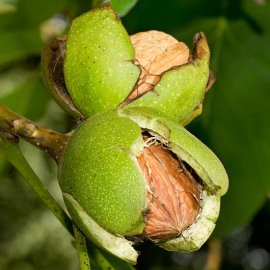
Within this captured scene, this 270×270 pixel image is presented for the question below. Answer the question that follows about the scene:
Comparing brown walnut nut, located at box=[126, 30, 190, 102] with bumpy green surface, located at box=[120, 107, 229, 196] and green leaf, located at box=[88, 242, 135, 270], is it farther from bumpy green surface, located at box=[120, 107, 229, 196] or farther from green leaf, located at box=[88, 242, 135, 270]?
green leaf, located at box=[88, 242, 135, 270]

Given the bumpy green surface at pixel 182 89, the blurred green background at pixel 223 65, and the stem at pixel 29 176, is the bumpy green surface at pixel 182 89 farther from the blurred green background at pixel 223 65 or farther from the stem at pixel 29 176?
the blurred green background at pixel 223 65

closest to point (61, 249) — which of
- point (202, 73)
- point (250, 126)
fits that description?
point (250, 126)

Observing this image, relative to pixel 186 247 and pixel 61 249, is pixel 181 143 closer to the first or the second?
pixel 186 247

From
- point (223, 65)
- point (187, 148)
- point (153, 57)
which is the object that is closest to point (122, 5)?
point (153, 57)

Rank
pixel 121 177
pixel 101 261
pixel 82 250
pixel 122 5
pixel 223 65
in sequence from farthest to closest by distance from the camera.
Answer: pixel 223 65
pixel 122 5
pixel 101 261
pixel 82 250
pixel 121 177

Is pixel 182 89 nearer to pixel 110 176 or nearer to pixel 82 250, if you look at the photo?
pixel 110 176
